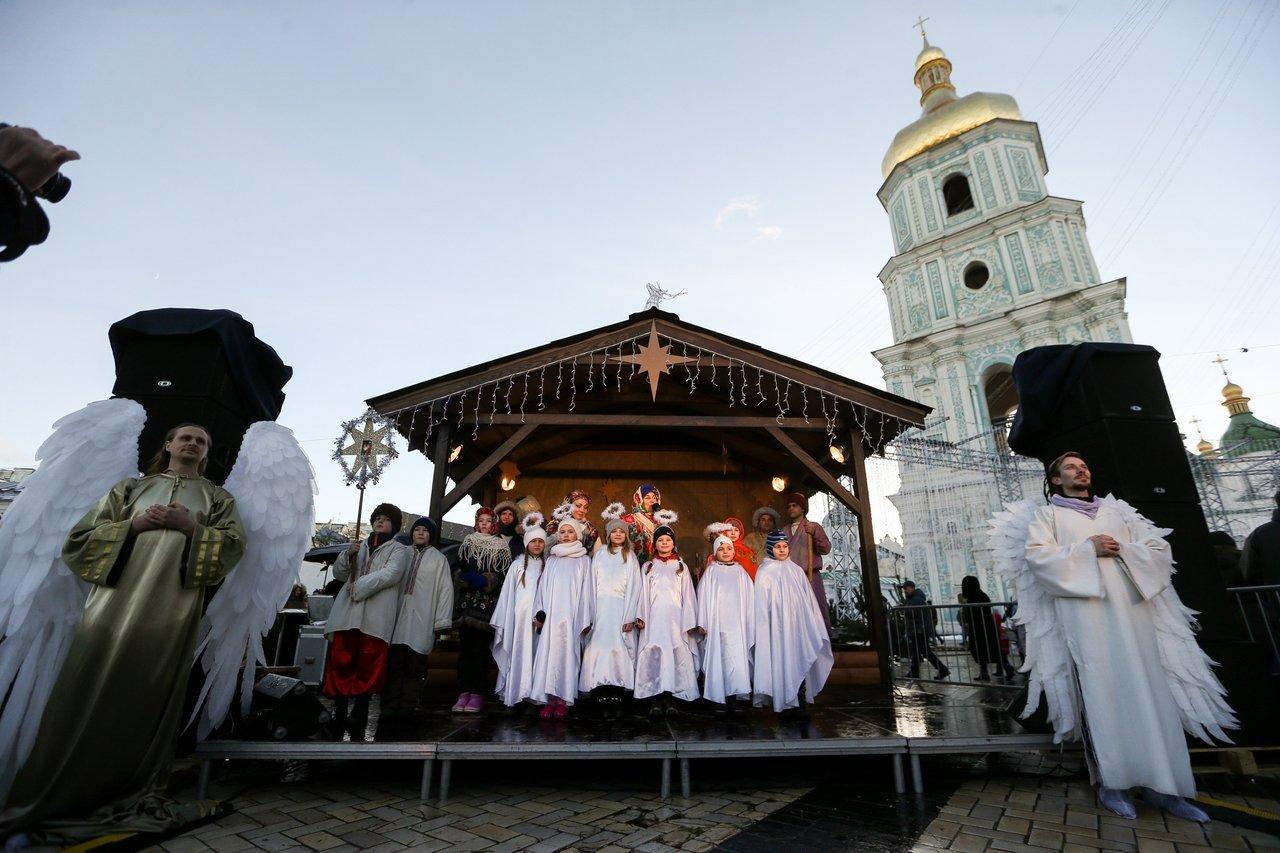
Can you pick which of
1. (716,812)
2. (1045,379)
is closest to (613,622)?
(716,812)

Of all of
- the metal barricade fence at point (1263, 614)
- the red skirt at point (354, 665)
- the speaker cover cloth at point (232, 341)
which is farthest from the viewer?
the red skirt at point (354, 665)

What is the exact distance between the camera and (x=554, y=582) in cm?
490

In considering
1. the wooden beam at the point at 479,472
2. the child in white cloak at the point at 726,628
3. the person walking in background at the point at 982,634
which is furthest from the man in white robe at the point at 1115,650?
the wooden beam at the point at 479,472

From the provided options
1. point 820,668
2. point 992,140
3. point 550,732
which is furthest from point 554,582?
point 992,140

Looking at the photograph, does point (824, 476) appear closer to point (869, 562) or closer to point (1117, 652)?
point (869, 562)

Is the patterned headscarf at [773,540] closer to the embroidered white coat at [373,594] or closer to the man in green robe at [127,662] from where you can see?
the embroidered white coat at [373,594]

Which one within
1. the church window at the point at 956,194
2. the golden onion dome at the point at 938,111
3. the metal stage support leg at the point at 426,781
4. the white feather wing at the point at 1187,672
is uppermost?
the golden onion dome at the point at 938,111

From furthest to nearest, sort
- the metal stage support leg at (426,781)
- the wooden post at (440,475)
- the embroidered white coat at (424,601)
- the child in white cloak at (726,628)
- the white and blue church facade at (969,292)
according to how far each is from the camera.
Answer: the white and blue church facade at (969,292) < the wooden post at (440,475) < the child in white cloak at (726,628) < the embroidered white coat at (424,601) < the metal stage support leg at (426,781)

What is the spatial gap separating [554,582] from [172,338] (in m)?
3.44

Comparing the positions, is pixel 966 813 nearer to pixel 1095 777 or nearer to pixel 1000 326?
pixel 1095 777

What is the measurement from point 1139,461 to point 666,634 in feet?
12.9

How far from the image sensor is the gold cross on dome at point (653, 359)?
25.1 feet

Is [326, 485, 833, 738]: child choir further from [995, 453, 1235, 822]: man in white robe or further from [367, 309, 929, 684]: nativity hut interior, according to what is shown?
[367, 309, 929, 684]: nativity hut interior

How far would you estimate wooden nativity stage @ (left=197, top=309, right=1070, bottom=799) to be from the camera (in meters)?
3.56
